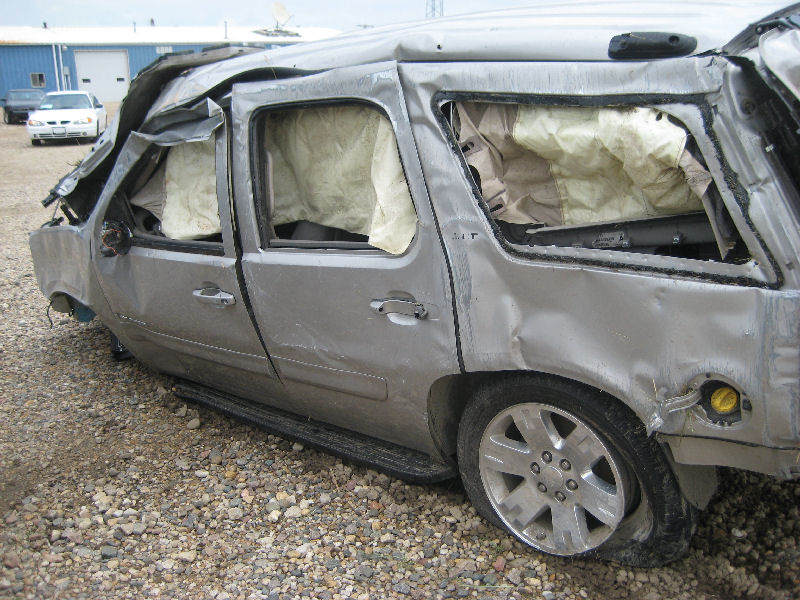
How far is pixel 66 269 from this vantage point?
4.41 meters

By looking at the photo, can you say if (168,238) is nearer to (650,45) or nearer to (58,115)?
(650,45)

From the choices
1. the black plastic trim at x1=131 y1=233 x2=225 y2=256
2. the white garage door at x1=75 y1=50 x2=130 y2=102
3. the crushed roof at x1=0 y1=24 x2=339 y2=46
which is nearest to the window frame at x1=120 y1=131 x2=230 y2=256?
the black plastic trim at x1=131 y1=233 x2=225 y2=256

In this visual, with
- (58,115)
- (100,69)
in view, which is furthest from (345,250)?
(100,69)

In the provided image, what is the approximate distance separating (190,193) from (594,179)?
6.72ft

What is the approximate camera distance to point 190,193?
3631mm

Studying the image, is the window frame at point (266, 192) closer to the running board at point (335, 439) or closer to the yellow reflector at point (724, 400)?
the running board at point (335, 439)

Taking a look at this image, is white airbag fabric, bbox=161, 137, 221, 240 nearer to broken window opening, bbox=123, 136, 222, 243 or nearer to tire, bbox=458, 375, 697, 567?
broken window opening, bbox=123, 136, 222, 243

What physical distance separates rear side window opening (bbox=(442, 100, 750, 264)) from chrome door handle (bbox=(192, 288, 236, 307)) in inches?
52.9

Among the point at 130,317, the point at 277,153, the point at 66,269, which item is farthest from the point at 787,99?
the point at 66,269

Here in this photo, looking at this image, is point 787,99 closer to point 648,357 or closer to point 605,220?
point 605,220

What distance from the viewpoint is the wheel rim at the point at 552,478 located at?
248 cm

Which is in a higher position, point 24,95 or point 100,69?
point 100,69

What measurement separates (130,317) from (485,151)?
7.76 ft

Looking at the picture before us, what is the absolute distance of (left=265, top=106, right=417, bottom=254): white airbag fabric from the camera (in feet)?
9.02
